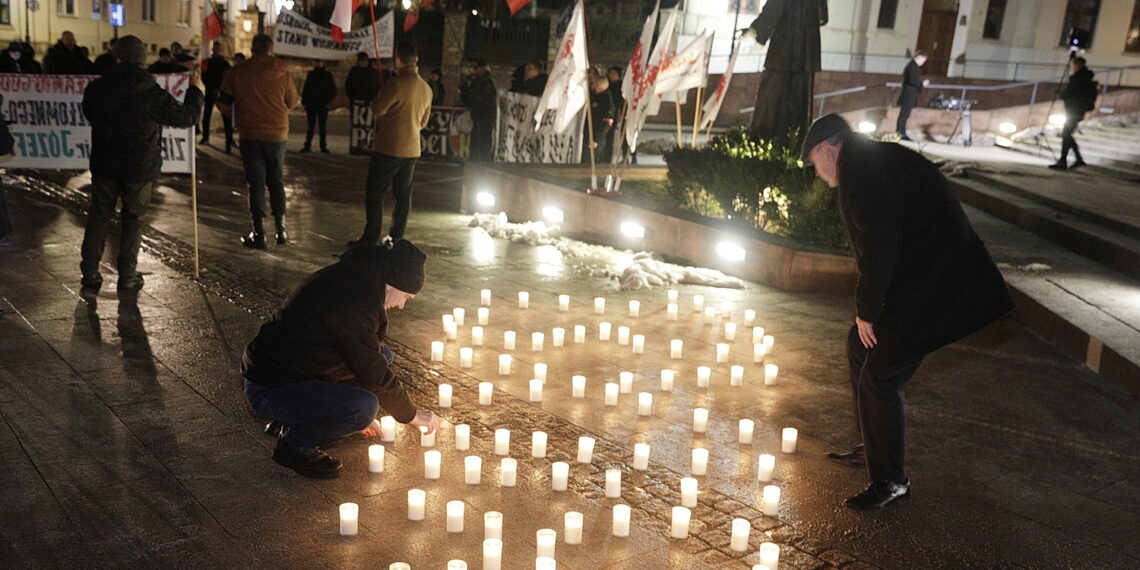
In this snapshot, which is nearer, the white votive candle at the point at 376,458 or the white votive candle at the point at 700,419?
the white votive candle at the point at 376,458

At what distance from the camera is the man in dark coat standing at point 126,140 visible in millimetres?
8156

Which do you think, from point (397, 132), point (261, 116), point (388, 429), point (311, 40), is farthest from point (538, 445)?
point (311, 40)

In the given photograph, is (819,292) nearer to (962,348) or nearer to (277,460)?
(962,348)

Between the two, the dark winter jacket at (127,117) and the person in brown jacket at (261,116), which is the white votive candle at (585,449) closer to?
the dark winter jacket at (127,117)

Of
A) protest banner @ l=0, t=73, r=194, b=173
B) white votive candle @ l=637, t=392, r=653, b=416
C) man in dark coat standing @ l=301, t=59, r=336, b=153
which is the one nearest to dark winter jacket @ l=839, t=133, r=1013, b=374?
white votive candle @ l=637, t=392, r=653, b=416

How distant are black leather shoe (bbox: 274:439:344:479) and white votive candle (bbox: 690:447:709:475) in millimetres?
1742

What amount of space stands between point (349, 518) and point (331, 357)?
2.68ft

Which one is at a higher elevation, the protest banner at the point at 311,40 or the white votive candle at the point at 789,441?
the protest banner at the point at 311,40

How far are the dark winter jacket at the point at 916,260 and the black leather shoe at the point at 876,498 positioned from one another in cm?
63

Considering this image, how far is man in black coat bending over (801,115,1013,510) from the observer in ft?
15.7

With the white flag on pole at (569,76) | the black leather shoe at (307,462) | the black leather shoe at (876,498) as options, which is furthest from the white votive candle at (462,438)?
the white flag on pole at (569,76)

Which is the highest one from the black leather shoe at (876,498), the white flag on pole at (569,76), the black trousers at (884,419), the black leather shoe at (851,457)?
the white flag on pole at (569,76)

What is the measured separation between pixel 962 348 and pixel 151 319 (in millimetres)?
5957

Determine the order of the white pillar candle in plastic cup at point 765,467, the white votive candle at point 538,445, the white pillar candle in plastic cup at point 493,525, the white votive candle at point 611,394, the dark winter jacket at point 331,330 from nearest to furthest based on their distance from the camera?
the white pillar candle in plastic cup at point 493,525
the dark winter jacket at point 331,330
the white pillar candle in plastic cup at point 765,467
the white votive candle at point 538,445
the white votive candle at point 611,394
